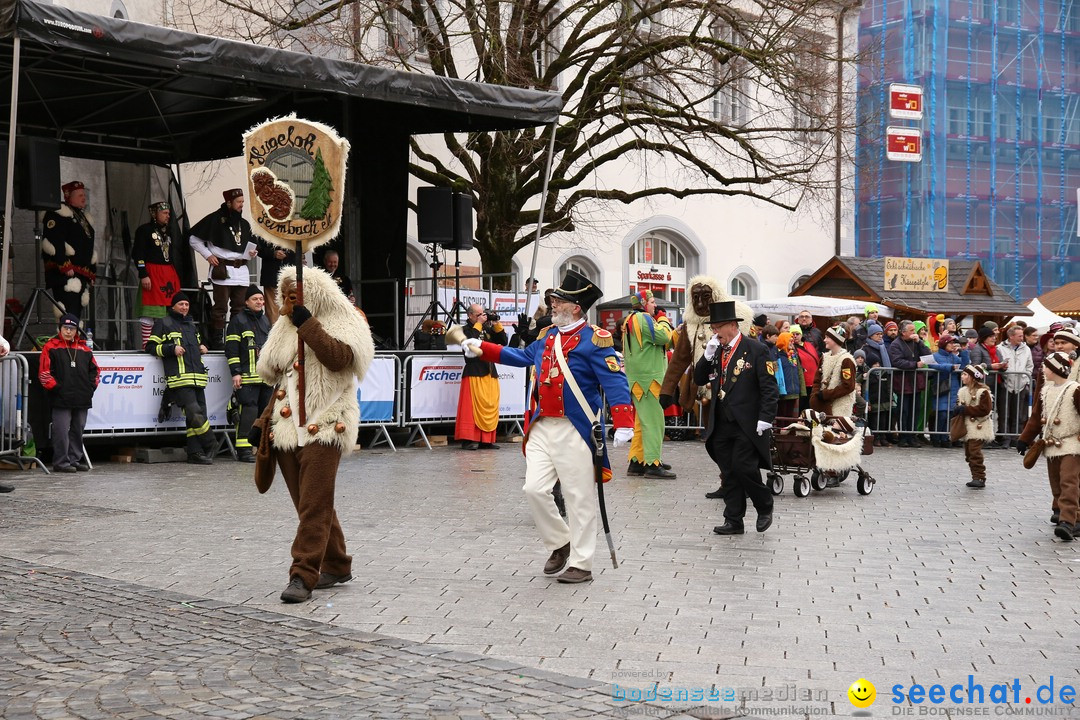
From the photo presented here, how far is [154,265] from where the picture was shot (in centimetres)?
1708

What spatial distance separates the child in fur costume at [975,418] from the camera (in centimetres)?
1351

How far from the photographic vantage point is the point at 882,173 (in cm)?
4134

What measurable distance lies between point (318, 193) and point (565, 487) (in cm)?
229

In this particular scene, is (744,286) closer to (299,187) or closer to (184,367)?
(184,367)

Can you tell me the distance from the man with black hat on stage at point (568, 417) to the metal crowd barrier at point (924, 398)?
37.0 ft

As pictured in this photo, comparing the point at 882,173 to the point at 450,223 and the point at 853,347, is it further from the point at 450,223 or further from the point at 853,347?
the point at 450,223

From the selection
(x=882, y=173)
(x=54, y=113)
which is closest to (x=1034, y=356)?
(x=54, y=113)

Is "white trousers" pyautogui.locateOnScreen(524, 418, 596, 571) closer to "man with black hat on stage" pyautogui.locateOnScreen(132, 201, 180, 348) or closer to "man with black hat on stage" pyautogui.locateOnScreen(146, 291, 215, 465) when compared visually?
"man with black hat on stage" pyautogui.locateOnScreen(146, 291, 215, 465)

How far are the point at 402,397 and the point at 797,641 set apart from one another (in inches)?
415

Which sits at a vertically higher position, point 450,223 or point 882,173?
point 882,173

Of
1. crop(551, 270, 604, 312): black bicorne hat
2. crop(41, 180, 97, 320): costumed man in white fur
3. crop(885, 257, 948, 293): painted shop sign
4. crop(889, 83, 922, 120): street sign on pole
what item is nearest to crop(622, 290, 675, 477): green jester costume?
crop(551, 270, 604, 312): black bicorne hat

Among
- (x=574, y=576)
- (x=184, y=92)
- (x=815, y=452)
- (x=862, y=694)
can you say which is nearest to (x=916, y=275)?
(x=184, y=92)

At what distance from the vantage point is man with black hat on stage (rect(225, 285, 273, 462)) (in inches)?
579

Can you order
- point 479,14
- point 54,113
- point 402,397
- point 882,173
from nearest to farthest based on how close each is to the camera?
1. point 402,397
2. point 54,113
3. point 479,14
4. point 882,173
